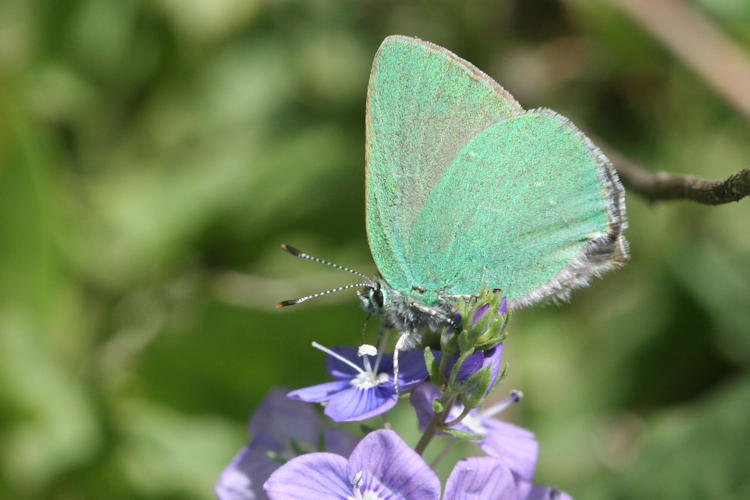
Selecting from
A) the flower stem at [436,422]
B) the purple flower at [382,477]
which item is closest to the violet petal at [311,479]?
the purple flower at [382,477]

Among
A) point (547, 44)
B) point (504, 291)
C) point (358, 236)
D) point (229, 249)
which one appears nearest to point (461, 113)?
point (504, 291)

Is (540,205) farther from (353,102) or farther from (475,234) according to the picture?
(353,102)

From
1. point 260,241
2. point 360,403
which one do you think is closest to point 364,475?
point 360,403

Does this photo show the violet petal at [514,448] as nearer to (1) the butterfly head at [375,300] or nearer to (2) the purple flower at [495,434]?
(2) the purple flower at [495,434]

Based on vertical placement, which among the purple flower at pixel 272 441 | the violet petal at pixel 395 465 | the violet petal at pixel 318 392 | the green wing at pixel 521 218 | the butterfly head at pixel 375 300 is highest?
the green wing at pixel 521 218

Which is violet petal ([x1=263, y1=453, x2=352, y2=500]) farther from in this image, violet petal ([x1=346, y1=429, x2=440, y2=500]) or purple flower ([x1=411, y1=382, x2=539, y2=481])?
purple flower ([x1=411, y1=382, x2=539, y2=481])

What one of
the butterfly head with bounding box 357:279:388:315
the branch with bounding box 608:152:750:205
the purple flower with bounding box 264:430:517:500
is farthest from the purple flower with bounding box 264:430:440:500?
the branch with bounding box 608:152:750:205

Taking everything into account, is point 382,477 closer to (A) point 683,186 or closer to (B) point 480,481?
(B) point 480,481
